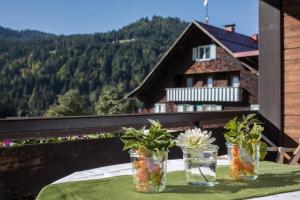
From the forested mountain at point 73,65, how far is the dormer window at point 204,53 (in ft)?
109

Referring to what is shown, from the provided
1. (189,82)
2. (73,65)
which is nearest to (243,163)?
(189,82)

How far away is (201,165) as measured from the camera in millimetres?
1514

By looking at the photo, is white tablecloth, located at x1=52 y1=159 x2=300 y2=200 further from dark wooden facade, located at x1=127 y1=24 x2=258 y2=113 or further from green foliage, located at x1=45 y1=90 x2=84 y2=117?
green foliage, located at x1=45 y1=90 x2=84 y2=117

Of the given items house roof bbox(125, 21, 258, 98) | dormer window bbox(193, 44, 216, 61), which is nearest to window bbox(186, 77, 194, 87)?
dormer window bbox(193, 44, 216, 61)

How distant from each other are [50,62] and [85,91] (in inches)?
418

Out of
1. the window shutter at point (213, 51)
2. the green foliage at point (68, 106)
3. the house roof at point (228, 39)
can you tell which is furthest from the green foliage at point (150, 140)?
the green foliage at point (68, 106)

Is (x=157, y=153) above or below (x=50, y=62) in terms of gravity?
below

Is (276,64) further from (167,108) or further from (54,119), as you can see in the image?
(167,108)

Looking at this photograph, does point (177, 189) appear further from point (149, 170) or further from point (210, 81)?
point (210, 81)

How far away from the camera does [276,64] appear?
13.0 feet

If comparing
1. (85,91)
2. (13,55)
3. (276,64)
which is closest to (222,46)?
(276,64)

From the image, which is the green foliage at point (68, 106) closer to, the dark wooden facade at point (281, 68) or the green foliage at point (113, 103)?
the green foliage at point (113, 103)

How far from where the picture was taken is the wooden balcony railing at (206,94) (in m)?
20.5

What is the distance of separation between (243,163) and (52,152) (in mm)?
1289
